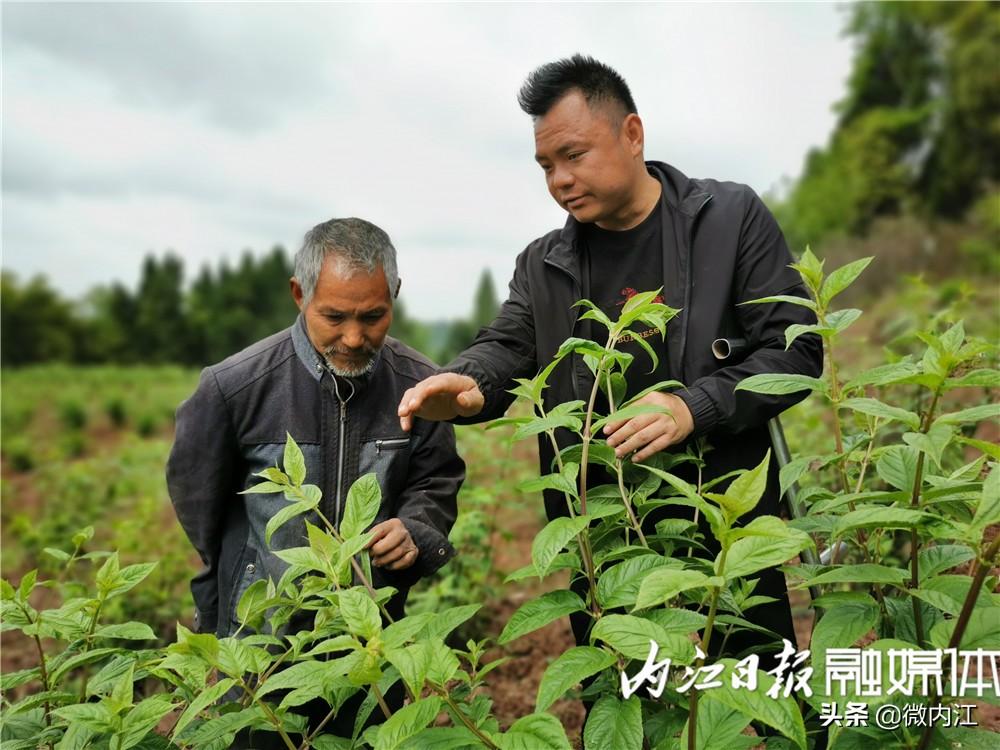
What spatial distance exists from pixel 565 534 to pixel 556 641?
10.6ft

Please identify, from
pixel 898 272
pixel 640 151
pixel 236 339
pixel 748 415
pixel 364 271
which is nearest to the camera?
pixel 748 415

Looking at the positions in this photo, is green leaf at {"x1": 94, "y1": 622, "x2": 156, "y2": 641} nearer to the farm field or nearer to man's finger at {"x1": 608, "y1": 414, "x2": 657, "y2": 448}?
the farm field

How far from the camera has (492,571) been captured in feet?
14.7

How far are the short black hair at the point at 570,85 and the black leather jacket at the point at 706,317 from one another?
0.99ft

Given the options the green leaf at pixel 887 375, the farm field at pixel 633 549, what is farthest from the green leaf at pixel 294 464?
the green leaf at pixel 887 375

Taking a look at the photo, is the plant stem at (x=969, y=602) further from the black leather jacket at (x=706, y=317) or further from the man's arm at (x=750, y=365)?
the black leather jacket at (x=706, y=317)

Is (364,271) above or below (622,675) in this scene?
above

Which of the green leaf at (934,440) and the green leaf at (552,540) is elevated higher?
the green leaf at (934,440)

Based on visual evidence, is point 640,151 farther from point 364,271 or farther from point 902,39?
point 902,39

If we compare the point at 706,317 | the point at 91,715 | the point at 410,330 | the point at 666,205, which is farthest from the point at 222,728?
the point at 410,330

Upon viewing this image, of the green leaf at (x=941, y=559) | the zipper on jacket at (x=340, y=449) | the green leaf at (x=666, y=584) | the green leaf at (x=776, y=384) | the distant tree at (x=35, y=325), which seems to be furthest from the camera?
the distant tree at (x=35, y=325)

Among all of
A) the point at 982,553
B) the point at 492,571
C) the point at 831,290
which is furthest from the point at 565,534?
the point at 492,571

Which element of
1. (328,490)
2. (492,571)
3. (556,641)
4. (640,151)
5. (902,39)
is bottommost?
(556,641)

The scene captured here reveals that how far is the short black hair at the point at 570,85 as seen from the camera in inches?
96.5
